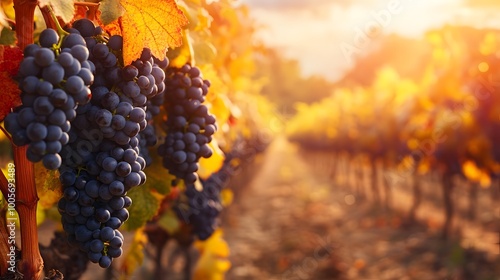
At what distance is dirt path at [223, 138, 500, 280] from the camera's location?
788cm

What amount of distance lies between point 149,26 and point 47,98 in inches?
17.0

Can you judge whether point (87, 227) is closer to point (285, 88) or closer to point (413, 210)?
point (413, 210)

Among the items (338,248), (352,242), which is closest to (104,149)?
(338,248)

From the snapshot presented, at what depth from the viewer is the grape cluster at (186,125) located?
1.88 metres

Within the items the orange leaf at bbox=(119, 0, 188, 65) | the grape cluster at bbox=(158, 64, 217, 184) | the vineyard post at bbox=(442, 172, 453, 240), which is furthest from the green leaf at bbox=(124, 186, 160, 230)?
the vineyard post at bbox=(442, 172, 453, 240)

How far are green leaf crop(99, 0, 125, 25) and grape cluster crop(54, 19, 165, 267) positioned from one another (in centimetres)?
6

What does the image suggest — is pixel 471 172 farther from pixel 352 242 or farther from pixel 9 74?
pixel 9 74

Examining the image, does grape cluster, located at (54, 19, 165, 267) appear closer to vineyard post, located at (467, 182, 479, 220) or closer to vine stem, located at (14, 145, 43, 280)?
vine stem, located at (14, 145, 43, 280)

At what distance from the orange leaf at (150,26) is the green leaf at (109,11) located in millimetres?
38

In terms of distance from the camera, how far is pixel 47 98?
1.11 m

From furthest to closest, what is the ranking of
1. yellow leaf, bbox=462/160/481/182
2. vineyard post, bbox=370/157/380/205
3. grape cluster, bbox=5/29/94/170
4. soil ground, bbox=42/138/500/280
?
vineyard post, bbox=370/157/380/205 < yellow leaf, bbox=462/160/481/182 < soil ground, bbox=42/138/500/280 < grape cluster, bbox=5/29/94/170

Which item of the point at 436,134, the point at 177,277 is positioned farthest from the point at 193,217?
the point at 436,134

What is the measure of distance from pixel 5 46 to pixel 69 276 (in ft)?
4.74

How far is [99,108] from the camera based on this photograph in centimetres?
139
